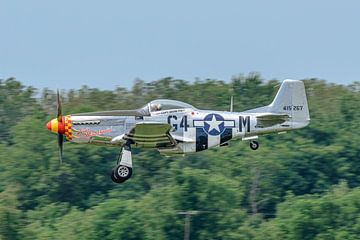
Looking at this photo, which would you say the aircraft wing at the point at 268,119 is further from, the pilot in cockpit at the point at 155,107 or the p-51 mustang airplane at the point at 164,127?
the pilot in cockpit at the point at 155,107

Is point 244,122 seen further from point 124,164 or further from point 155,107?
point 124,164

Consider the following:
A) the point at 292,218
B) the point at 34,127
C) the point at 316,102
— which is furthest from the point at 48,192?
the point at 316,102

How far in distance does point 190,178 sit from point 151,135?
27475 mm

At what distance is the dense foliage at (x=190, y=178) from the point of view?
57344 mm

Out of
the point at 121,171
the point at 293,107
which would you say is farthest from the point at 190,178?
the point at 121,171

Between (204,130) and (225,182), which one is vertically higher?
(204,130)

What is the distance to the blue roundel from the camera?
3347 centimetres

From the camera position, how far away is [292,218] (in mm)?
57000

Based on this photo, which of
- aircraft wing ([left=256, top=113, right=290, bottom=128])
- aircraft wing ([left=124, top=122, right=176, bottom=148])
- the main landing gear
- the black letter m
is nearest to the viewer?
aircraft wing ([left=124, top=122, right=176, bottom=148])

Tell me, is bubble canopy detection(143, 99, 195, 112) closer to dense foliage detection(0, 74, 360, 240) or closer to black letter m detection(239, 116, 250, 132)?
black letter m detection(239, 116, 250, 132)

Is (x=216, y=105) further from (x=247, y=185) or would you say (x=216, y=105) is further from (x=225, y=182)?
(x=225, y=182)

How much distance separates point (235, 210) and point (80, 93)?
35.3 metres

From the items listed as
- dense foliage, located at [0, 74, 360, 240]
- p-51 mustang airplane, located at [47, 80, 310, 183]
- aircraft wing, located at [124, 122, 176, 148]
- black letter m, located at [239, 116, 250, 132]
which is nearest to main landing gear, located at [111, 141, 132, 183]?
p-51 mustang airplane, located at [47, 80, 310, 183]

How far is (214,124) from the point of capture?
33562 millimetres
